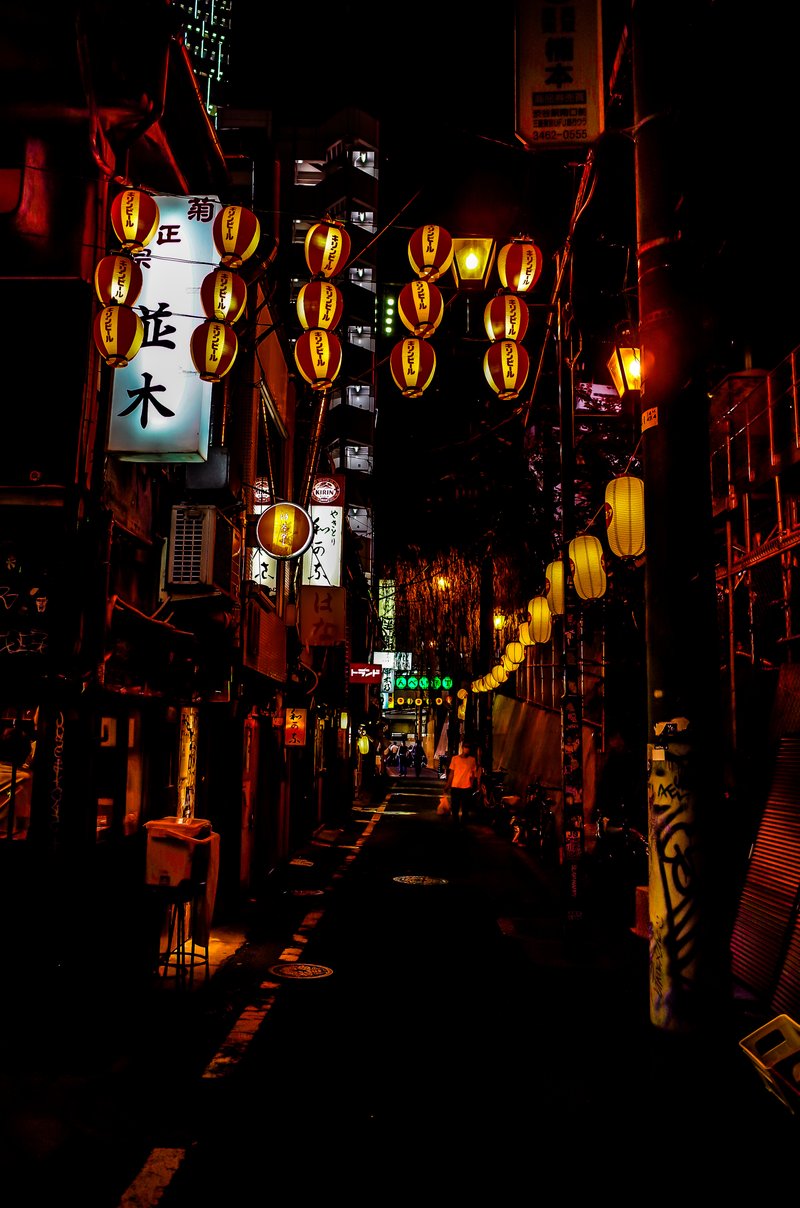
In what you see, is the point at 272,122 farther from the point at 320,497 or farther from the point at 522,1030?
the point at 522,1030

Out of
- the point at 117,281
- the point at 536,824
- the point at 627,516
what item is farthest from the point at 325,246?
the point at 536,824

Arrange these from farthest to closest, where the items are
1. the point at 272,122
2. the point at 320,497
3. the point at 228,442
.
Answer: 1. the point at 272,122
2. the point at 320,497
3. the point at 228,442

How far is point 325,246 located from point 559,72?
3.80 meters

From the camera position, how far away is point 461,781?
29.1 meters

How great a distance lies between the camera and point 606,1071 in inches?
300

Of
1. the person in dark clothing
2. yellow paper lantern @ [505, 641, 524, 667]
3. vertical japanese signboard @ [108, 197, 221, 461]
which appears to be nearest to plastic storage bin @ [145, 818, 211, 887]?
vertical japanese signboard @ [108, 197, 221, 461]

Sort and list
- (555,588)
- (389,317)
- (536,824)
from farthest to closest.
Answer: (389,317), (536,824), (555,588)

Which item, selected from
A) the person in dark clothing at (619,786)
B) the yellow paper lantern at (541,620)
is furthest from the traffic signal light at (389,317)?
the person in dark clothing at (619,786)

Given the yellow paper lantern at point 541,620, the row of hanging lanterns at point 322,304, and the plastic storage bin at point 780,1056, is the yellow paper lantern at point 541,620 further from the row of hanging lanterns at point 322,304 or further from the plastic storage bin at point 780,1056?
the plastic storage bin at point 780,1056

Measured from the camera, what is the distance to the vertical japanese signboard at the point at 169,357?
980 centimetres

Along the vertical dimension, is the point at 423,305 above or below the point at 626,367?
below

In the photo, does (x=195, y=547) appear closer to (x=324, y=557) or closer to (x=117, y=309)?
(x=117, y=309)

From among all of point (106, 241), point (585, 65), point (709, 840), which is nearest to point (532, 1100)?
point (709, 840)

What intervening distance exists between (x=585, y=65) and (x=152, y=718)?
1009 centimetres
